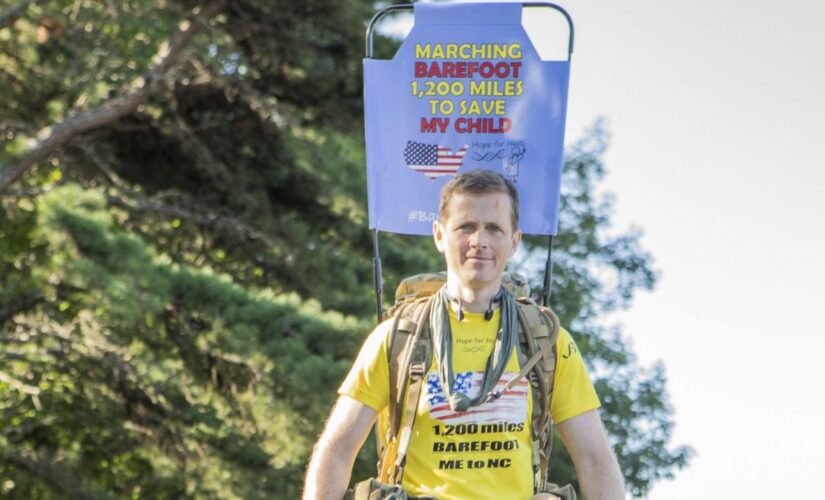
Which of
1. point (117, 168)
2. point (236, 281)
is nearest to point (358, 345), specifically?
point (236, 281)

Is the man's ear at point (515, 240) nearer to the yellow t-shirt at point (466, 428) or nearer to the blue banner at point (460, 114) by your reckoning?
the yellow t-shirt at point (466, 428)

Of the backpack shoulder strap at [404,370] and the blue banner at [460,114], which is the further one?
the blue banner at [460,114]

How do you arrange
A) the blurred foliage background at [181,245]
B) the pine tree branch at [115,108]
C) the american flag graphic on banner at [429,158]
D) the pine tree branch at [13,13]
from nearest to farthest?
the american flag graphic on banner at [429,158]
the blurred foliage background at [181,245]
the pine tree branch at [115,108]
the pine tree branch at [13,13]

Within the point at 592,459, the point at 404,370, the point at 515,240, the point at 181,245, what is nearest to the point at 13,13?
the point at 181,245

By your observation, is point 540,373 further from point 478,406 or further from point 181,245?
point 181,245

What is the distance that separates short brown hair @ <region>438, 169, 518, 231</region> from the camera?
14.7 ft

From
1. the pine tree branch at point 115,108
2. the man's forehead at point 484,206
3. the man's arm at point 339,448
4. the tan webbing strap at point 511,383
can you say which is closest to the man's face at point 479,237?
the man's forehead at point 484,206

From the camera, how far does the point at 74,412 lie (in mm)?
19312

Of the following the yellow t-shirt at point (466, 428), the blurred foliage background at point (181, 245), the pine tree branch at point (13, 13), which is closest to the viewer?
the yellow t-shirt at point (466, 428)

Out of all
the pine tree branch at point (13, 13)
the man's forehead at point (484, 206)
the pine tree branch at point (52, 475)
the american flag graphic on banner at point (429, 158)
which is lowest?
the pine tree branch at point (52, 475)

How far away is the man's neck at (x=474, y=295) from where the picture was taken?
448cm

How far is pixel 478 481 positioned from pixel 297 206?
534 inches

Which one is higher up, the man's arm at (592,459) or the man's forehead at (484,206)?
the man's forehead at (484,206)

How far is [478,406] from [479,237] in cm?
49
